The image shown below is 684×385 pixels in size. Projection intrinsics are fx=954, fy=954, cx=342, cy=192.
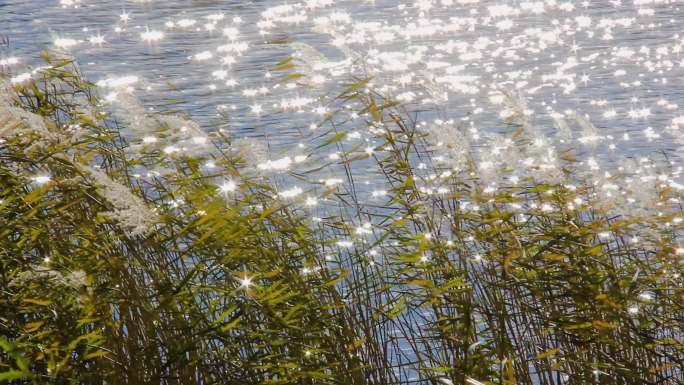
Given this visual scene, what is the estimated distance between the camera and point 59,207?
4688 millimetres

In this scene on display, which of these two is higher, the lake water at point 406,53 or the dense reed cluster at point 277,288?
the dense reed cluster at point 277,288

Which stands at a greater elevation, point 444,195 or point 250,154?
point 250,154

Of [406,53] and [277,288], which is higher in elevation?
[277,288]

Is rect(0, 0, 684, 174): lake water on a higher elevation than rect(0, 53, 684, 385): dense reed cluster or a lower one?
lower

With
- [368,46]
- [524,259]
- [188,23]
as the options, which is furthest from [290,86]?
[524,259]

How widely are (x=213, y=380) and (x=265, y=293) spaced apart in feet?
1.79

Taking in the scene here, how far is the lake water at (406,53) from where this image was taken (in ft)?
49.1

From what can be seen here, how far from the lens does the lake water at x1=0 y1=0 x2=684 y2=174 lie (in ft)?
49.1

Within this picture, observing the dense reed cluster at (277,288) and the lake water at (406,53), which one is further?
the lake water at (406,53)

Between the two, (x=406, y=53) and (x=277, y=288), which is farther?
(x=406, y=53)

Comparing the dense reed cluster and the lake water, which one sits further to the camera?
the lake water

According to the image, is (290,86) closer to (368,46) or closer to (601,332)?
(368,46)

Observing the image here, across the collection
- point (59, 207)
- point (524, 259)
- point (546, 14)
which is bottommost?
Result: point (546, 14)

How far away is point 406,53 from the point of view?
68.8 feet
